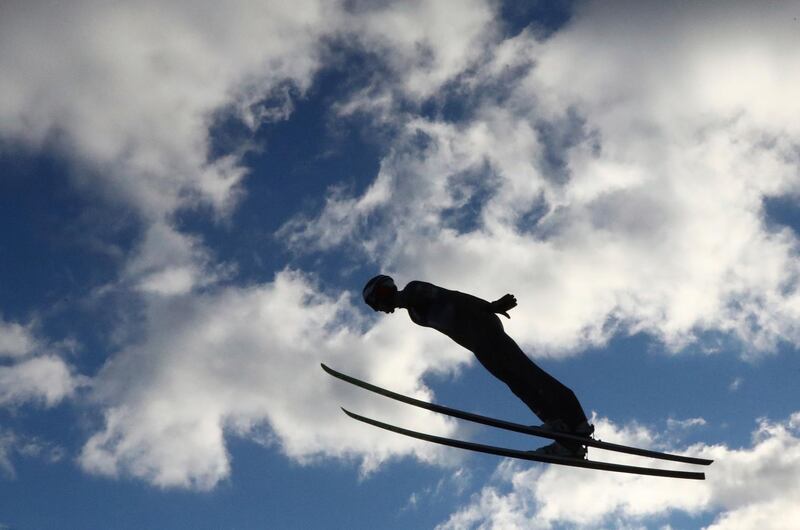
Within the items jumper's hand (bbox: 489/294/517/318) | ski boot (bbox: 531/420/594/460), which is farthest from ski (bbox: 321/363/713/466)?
jumper's hand (bbox: 489/294/517/318)

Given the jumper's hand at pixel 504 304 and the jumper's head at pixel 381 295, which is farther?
the jumper's head at pixel 381 295

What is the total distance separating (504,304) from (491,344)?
640 mm

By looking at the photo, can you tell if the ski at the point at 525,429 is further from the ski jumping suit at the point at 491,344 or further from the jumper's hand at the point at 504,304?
the jumper's hand at the point at 504,304

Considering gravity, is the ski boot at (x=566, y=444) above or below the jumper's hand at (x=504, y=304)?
below

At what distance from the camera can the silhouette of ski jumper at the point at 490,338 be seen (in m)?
9.19

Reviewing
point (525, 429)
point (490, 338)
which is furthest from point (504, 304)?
point (525, 429)

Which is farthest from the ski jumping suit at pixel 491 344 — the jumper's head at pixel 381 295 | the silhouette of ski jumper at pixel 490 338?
the jumper's head at pixel 381 295

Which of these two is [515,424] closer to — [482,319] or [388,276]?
[482,319]

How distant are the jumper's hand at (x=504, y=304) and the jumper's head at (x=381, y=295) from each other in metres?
1.57

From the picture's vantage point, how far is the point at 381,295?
995 centimetres

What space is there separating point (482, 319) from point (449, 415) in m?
1.85

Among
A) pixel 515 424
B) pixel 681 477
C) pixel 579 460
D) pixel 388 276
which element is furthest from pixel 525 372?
pixel 681 477

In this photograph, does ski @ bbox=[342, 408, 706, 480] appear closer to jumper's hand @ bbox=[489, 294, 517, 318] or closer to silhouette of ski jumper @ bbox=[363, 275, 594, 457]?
→ silhouette of ski jumper @ bbox=[363, 275, 594, 457]

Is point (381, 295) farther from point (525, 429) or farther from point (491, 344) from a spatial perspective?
point (525, 429)
